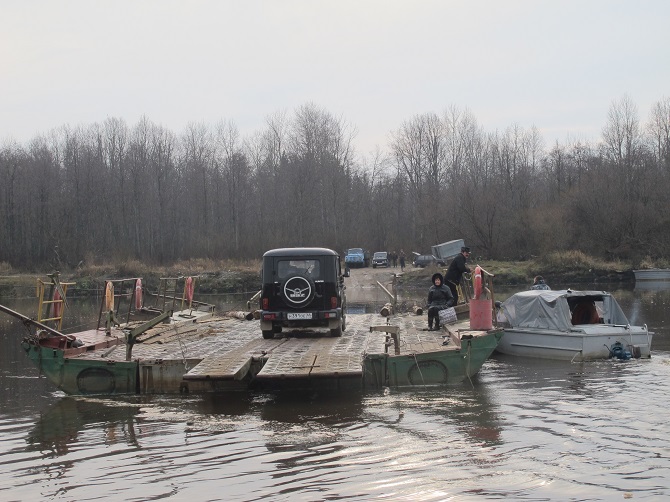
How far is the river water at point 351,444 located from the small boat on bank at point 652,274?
40.4 metres

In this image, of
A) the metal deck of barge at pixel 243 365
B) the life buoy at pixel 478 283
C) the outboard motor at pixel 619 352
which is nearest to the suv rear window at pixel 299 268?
the metal deck of barge at pixel 243 365

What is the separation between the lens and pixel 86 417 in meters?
11.8

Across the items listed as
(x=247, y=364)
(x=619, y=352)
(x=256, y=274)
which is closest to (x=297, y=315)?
(x=247, y=364)

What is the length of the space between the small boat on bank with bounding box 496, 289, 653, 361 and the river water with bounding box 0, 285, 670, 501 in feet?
9.33

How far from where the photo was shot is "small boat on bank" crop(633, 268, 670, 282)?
171ft

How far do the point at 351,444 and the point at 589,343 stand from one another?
9997 mm

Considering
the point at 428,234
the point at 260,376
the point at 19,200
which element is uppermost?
the point at 19,200

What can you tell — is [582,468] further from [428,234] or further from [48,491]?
[428,234]

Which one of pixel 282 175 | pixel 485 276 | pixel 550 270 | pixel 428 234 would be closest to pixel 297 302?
→ pixel 485 276

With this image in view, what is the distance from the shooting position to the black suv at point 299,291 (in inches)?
641

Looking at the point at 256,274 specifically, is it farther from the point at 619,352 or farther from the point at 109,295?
the point at 619,352

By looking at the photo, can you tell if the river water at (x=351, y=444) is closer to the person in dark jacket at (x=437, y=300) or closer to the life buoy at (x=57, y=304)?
the life buoy at (x=57, y=304)

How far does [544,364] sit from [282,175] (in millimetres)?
65098

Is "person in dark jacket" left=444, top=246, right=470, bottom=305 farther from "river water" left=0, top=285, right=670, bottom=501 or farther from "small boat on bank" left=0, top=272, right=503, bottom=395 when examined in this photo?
"river water" left=0, top=285, right=670, bottom=501
